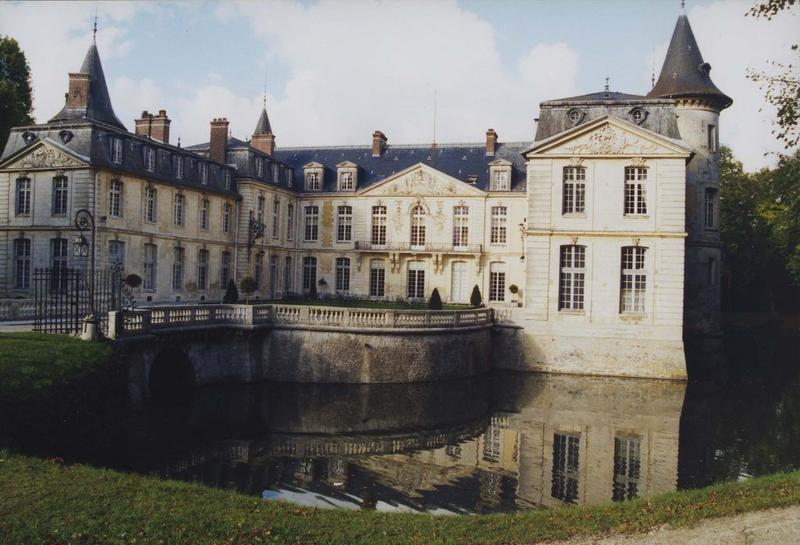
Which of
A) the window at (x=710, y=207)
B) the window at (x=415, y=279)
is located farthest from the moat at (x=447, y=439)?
the window at (x=415, y=279)

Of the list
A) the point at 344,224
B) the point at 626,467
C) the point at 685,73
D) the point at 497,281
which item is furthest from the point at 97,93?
the point at 626,467

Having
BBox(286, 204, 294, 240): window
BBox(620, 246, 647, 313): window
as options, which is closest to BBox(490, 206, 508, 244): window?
BBox(620, 246, 647, 313): window

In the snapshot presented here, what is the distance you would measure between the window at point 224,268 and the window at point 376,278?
6655 mm

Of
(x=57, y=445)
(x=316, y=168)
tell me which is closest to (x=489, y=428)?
(x=57, y=445)

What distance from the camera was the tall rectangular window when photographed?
28422 millimetres

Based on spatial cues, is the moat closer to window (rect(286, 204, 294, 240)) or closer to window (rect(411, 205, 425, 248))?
window (rect(411, 205, 425, 248))

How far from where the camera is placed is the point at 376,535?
7488 mm

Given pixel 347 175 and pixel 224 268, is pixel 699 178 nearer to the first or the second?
pixel 347 175

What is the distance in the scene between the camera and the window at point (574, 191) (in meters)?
23.0

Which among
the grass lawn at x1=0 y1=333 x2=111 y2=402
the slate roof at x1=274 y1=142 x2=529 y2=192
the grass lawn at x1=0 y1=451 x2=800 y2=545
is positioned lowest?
the grass lawn at x1=0 y1=451 x2=800 y2=545

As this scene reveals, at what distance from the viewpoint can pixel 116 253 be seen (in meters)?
23.9

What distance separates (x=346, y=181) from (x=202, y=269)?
8763mm

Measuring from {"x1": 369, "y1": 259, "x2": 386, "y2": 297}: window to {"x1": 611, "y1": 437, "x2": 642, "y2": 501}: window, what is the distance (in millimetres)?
18697

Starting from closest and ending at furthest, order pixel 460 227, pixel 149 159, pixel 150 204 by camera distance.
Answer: pixel 149 159, pixel 150 204, pixel 460 227
